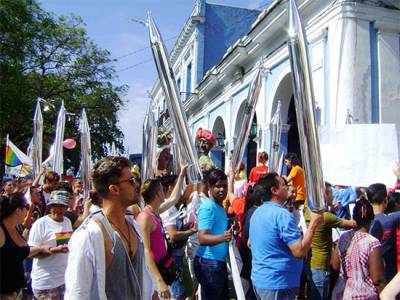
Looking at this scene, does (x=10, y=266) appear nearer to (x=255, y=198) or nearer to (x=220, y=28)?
(x=255, y=198)

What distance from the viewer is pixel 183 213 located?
15.1 feet

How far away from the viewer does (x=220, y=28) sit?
23.1m

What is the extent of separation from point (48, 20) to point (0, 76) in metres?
4.53

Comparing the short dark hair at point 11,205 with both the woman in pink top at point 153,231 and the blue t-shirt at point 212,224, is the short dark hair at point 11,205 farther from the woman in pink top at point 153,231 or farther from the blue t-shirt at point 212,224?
the blue t-shirt at point 212,224

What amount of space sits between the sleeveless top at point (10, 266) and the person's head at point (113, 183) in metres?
1.69

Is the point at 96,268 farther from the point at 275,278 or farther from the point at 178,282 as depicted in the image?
the point at 178,282

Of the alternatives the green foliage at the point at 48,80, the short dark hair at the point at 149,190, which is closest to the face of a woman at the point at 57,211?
the short dark hair at the point at 149,190

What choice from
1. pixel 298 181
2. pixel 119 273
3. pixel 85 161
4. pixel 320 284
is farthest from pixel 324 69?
pixel 119 273

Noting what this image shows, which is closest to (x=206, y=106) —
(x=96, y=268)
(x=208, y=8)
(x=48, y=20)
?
(x=208, y=8)

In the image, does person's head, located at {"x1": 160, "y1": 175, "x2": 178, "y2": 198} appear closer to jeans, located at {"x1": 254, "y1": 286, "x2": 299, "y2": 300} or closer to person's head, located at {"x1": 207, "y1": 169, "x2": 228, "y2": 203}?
person's head, located at {"x1": 207, "y1": 169, "x2": 228, "y2": 203}

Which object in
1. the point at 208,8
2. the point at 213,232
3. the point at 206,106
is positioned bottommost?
the point at 213,232

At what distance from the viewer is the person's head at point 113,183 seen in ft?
7.67

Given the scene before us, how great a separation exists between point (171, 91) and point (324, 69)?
20.8 feet

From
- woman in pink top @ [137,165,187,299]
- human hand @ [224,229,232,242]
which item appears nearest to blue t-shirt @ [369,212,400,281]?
human hand @ [224,229,232,242]
